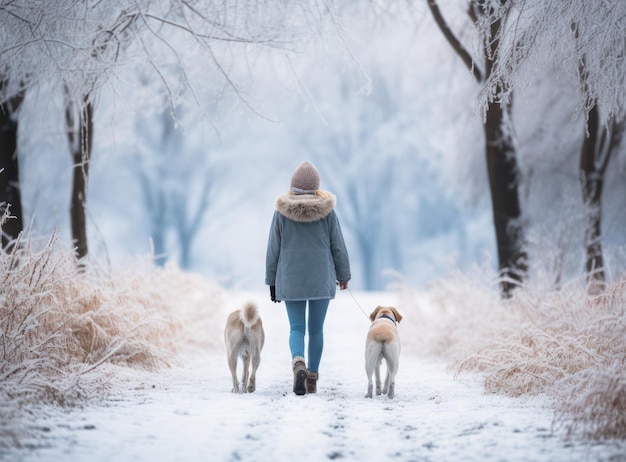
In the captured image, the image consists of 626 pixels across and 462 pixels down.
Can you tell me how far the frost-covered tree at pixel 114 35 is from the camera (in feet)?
17.5

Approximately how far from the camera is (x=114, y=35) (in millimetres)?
5945

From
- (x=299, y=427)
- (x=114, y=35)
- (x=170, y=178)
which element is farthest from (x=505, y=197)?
(x=170, y=178)

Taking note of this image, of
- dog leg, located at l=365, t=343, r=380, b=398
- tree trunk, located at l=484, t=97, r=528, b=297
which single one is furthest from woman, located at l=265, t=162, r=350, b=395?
tree trunk, located at l=484, t=97, r=528, b=297

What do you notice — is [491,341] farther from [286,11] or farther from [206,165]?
[206,165]

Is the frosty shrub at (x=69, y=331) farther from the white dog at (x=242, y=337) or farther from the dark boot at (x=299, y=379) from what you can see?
the dark boot at (x=299, y=379)

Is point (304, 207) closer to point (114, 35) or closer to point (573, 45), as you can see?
point (573, 45)

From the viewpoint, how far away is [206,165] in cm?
2375

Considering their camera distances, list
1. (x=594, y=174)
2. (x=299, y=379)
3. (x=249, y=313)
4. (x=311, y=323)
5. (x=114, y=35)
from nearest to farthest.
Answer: (x=249, y=313) → (x=299, y=379) → (x=311, y=323) → (x=114, y=35) → (x=594, y=174)

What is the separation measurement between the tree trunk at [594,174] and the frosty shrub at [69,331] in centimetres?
565

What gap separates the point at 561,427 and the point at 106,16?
5394 millimetres

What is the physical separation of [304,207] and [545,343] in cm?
235

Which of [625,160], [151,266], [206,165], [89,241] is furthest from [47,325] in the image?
[206,165]

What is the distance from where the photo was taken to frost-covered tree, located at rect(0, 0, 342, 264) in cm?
534

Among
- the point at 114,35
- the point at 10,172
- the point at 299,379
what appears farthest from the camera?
the point at 10,172
